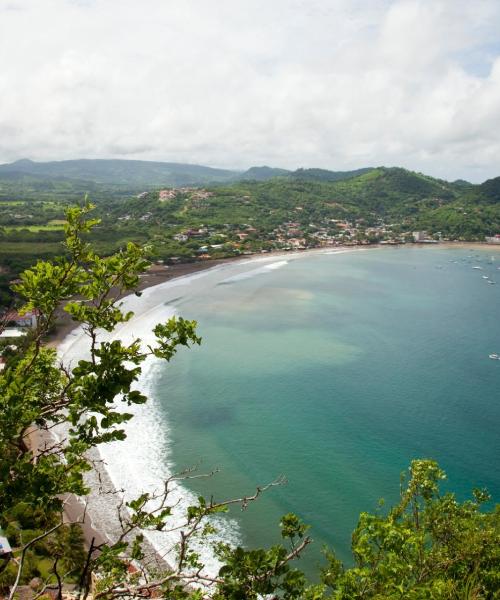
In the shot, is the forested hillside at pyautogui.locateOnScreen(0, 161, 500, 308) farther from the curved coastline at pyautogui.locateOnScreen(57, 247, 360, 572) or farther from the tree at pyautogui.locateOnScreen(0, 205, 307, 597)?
the tree at pyautogui.locateOnScreen(0, 205, 307, 597)

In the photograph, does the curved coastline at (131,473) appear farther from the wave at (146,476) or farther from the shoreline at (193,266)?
the shoreline at (193,266)

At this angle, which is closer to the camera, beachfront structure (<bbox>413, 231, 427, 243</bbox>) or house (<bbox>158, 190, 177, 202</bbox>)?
beachfront structure (<bbox>413, 231, 427, 243</bbox>)

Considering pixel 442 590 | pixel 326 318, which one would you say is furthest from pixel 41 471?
pixel 326 318

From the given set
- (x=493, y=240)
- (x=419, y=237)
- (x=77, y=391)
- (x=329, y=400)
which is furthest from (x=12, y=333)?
(x=493, y=240)

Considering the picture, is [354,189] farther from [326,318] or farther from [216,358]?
[216,358]

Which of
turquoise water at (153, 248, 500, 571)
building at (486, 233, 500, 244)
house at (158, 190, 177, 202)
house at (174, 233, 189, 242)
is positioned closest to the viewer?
turquoise water at (153, 248, 500, 571)

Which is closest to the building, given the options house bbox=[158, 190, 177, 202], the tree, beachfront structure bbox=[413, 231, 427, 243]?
beachfront structure bbox=[413, 231, 427, 243]
